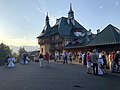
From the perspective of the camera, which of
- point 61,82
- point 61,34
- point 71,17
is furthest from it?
point 71,17

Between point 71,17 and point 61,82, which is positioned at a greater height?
point 71,17

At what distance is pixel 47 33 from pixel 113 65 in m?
59.1

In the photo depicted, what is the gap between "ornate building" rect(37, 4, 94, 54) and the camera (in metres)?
70.2

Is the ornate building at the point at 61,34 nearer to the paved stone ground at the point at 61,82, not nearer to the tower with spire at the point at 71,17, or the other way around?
the tower with spire at the point at 71,17

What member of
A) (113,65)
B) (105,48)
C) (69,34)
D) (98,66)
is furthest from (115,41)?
(69,34)

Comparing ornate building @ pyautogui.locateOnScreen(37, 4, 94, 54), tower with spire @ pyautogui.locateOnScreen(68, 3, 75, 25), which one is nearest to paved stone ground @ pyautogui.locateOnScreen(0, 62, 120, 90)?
ornate building @ pyautogui.locateOnScreen(37, 4, 94, 54)

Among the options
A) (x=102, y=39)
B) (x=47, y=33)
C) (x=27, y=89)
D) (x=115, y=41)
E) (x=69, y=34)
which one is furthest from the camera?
(x=47, y=33)

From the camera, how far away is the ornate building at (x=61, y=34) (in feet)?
230

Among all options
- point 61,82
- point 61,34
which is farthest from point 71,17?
point 61,82

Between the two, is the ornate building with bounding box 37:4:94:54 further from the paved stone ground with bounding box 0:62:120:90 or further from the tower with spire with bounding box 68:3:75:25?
the paved stone ground with bounding box 0:62:120:90

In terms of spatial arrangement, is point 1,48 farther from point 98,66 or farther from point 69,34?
point 98,66

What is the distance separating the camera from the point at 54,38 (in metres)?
74.1

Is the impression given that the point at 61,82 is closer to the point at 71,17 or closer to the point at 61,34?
the point at 61,34

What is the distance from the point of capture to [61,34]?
6956 cm
